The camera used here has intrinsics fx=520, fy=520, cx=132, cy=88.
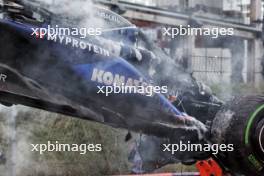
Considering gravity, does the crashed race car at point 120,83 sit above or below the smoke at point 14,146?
above

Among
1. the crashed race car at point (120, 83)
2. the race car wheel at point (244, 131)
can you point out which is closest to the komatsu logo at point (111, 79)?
the crashed race car at point (120, 83)

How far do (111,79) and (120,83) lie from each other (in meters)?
0.05

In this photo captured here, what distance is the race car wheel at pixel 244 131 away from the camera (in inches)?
101

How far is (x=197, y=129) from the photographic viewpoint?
2.65 m

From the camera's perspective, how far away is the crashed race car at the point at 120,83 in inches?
85.0

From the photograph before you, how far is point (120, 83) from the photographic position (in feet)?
7.75

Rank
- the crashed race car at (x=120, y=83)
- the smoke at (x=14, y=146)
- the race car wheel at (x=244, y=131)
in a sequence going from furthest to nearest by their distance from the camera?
the smoke at (x=14, y=146)
the race car wheel at (x=244, y=131)
the crashed race car at (x=120, y=83)

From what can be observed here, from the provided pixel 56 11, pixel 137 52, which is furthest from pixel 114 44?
pixel 56 11

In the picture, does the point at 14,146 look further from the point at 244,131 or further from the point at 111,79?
the point at 244,131

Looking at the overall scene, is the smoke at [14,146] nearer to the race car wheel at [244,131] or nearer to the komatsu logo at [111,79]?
the komatsu logo at [111,79]

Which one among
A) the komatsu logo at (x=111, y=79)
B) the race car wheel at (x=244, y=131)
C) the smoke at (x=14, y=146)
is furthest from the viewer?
the smoke at (x=14, y=146)

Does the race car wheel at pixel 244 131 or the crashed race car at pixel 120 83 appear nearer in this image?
the crashed race car at pixel 120 83

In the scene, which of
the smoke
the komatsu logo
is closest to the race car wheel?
the komatsu logo

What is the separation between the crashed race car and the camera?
2158 millimetres
